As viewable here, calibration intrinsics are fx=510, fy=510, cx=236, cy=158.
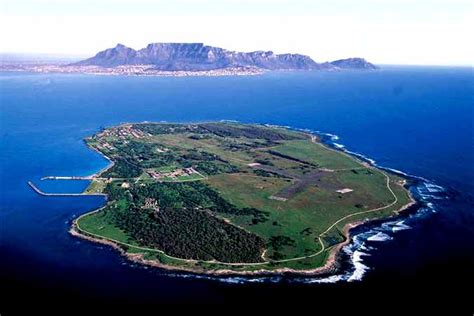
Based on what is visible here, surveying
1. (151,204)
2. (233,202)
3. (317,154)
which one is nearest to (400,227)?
(233,202)

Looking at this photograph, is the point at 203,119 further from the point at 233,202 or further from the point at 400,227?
the point at 400,227

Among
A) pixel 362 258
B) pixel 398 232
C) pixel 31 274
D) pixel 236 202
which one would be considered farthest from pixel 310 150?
pixel 31 274

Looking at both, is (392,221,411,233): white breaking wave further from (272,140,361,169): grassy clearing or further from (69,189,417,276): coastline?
(272,140,361,169): grassy clearing

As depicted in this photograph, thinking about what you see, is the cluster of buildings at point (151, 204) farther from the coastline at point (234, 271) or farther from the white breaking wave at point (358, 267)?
the white breaking wave at point (358, 267)

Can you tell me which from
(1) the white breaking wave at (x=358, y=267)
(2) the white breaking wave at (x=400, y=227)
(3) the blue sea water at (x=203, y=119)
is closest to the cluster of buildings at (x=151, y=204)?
(3) the blue sea water at (x=203, y=119)

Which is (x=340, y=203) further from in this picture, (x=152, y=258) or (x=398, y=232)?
(x=152, y=258)

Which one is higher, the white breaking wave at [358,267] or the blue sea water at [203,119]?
the blue sea water at [203,119]
